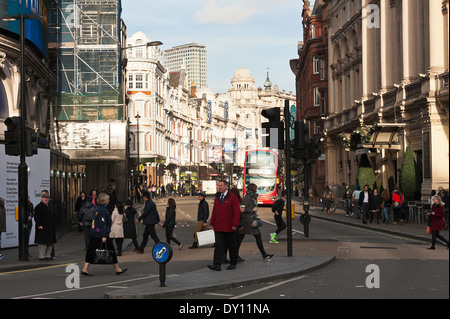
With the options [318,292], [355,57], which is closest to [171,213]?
[318,292]

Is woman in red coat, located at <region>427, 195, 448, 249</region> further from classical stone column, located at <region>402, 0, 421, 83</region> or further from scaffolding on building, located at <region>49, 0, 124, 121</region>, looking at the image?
scaffolding on building, located at <region>49, 0, 124, 121</region>

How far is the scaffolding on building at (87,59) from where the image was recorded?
47.7 meters

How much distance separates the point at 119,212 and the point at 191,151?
355 feet

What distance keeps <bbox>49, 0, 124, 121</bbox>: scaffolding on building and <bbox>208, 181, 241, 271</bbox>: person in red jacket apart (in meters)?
34.5

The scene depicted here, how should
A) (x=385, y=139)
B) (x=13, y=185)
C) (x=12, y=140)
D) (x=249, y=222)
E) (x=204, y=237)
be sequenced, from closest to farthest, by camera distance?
(x=249, y=222), (x=12, y=140), (x=204, y=237), (x=13, y=185), (x=385, y=139)

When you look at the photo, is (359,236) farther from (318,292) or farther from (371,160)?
(371,160)

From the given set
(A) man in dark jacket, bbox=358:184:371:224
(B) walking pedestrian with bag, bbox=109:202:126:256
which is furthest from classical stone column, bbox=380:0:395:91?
(B) walking pedestrian with bag, bbox=109:202:126:256

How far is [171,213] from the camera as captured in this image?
21516 millimetres

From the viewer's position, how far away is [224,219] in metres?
14.2

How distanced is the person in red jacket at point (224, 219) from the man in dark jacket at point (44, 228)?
5.96m

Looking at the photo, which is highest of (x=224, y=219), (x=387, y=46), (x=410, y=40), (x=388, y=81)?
(x=387, y=46)

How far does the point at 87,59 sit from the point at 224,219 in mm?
36701

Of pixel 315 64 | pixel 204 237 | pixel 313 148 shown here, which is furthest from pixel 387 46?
pixel 204 237

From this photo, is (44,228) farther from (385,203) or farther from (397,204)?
(385,203)
